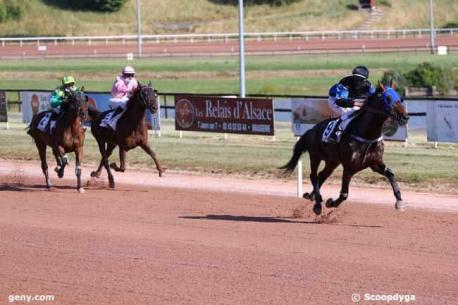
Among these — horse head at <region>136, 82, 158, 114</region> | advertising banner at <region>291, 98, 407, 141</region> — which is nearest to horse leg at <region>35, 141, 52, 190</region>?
horse head at <region>136, 82, 158, 114</region>

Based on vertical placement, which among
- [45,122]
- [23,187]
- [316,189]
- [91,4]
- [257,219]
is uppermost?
[91,4]

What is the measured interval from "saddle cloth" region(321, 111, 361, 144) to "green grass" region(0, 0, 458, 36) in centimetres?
6811

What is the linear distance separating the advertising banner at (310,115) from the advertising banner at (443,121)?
0.90 m

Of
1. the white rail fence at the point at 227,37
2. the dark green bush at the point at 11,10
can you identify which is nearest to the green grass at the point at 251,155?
the white rail fence at the point at 227,37

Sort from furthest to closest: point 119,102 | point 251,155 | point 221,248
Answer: point 251,155
point 119,102
point 221,248

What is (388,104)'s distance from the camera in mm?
13906

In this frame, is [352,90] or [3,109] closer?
[352,90]

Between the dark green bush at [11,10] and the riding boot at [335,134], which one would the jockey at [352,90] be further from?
the dark green bush at [11,10]

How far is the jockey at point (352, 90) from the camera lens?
14.9 m

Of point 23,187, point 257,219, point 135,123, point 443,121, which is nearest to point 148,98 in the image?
point 135,123

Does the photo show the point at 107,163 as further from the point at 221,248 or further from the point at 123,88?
the point at 221,248

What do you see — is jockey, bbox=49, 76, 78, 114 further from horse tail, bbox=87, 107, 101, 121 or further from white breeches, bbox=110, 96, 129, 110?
horse tail, bbox=87, 107, 101, 121

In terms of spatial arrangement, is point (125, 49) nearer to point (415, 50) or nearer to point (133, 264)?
point (415, 50)

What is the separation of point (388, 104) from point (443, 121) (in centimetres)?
1093
